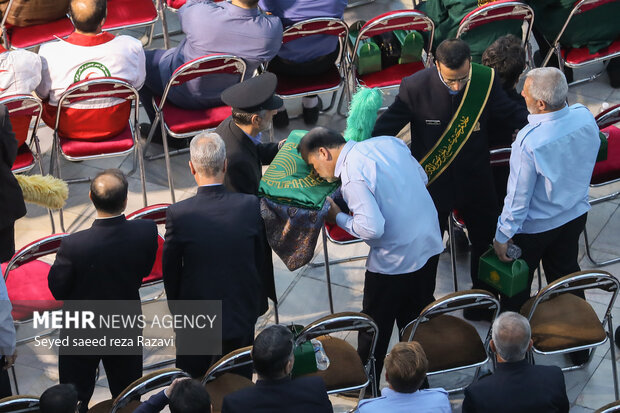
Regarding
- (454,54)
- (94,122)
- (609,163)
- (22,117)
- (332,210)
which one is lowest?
(609,163)

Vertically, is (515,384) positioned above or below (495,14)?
below

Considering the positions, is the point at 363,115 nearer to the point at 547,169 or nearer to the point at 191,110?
the point at 547,169

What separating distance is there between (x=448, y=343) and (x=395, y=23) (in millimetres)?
2473

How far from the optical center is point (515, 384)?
4270 mm

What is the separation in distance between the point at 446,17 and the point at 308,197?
2861 mm

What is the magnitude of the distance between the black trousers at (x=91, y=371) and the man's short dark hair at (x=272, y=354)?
110cm

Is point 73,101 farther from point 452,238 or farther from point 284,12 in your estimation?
point 452,238

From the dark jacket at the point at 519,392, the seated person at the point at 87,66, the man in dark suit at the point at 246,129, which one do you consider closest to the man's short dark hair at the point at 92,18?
the seated person at the point at 87,66

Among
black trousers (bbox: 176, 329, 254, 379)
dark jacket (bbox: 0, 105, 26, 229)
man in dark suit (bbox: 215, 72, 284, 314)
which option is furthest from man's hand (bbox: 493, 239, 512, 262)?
dark jacket (bbox: 0, 105, 26, 229)

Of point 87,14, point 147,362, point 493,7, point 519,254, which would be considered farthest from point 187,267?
point 493,7

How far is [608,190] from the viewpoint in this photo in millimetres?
6812

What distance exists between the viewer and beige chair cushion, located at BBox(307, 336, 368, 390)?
4.79 metres

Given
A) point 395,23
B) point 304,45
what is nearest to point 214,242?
point 304,45

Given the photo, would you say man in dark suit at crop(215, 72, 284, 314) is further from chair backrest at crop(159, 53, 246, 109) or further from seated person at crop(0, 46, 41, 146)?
seated person at crop(0, 46, 41, 146)
